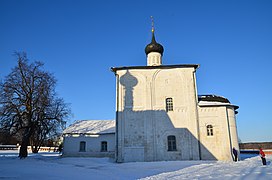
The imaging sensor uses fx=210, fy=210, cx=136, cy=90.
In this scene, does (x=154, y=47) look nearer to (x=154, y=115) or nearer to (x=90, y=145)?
(x=154, y=115)

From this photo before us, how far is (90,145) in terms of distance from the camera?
21156 millimetres

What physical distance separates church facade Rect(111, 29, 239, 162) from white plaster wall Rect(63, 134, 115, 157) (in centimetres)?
355

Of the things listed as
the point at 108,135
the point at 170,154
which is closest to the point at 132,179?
the point at 170,154

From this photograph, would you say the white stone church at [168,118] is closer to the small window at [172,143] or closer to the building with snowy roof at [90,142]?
the small window at [172,143]

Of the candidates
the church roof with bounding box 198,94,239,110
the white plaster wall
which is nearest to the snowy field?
the church roof with bounding box 198,94,239,110

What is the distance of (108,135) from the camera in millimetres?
21219

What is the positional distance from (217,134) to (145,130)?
5.86 m

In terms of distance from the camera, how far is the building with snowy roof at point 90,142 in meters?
20.8

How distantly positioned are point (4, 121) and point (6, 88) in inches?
109

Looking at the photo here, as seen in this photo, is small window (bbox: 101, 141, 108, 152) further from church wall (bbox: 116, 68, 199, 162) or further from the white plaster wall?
church wall (bbox: 116, 68, 199, 162)

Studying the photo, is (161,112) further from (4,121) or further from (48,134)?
(4,121)

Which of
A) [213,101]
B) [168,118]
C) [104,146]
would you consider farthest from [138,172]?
[104,146]

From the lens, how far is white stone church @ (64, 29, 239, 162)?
17000 millimetres

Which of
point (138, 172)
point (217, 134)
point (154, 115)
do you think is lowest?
point (138, 172)
